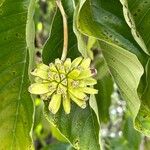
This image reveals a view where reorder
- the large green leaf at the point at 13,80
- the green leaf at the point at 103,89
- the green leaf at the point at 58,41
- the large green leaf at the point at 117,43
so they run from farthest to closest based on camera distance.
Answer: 1. the green leaf at the point at 103,89
2. the large green leaf at the point at 13,80
3. the green leaf at the point at 58,41
4. the large green leaf at the point at 117,43

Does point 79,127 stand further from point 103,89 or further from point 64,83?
point 103,89

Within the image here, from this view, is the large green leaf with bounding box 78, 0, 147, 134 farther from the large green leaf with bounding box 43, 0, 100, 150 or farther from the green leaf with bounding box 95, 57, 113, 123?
the green leaf with bounding box 95, 57, 113, 123

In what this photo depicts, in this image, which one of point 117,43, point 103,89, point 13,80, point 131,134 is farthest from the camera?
point 131,134

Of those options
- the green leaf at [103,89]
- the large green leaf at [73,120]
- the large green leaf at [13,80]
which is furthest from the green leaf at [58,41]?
the green leaf at [103,89]

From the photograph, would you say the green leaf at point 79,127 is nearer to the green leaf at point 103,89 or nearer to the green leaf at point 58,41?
the green leaf at point 58,41

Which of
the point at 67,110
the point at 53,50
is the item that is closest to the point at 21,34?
the point at 53,50

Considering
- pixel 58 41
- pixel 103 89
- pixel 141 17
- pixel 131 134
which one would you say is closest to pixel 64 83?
pixel 58 41

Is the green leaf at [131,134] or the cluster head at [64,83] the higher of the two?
the cluster head at [64,83]
